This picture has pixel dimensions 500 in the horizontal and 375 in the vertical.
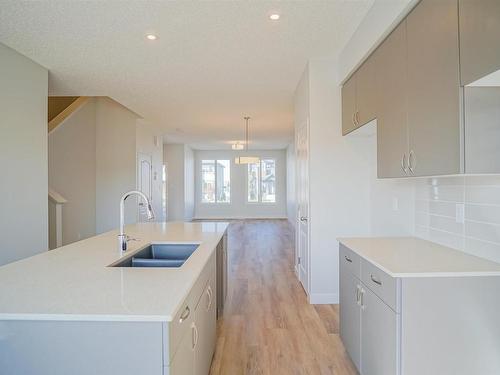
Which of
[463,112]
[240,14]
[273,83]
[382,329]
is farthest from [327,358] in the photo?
[273,83]

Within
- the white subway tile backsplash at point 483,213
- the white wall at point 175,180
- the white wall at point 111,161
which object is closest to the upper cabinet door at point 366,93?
the white subway tile backsplash at point 483,213

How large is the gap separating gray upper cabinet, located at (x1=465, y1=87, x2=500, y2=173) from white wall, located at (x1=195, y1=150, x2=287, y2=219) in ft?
36.1

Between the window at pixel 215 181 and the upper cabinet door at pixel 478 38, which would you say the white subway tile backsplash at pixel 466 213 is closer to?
the upper cabinet door at pixel 478 38

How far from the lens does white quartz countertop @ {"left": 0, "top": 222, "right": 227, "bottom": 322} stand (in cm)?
114

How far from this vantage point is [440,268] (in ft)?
5.57

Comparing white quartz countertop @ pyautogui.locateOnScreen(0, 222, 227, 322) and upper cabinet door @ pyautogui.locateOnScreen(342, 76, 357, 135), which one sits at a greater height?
upper cabinet door @ pyautogui.locateOnScreen(342, 76, 357, 135)

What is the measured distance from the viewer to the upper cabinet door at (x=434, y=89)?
1541 mm

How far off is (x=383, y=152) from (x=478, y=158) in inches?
37.3

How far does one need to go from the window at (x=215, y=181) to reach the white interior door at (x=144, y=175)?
511 centimetres

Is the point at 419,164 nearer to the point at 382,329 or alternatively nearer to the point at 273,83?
the point at 382,329

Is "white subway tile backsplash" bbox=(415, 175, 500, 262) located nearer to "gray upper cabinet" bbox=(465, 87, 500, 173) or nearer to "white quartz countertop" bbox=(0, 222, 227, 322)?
"gray upper cabinet" bbox=(465, 87, 500, 173)

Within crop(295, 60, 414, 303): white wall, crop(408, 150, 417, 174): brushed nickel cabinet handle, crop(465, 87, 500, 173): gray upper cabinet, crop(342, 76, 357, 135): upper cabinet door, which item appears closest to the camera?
crop(465, 87, 500, 173): gray upper cabinet

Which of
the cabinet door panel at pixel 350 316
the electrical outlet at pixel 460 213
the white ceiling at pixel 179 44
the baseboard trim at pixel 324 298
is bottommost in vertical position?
the baseboard trim at pixel 324 298

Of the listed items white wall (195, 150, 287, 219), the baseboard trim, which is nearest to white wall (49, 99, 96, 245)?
the baseboard trim
